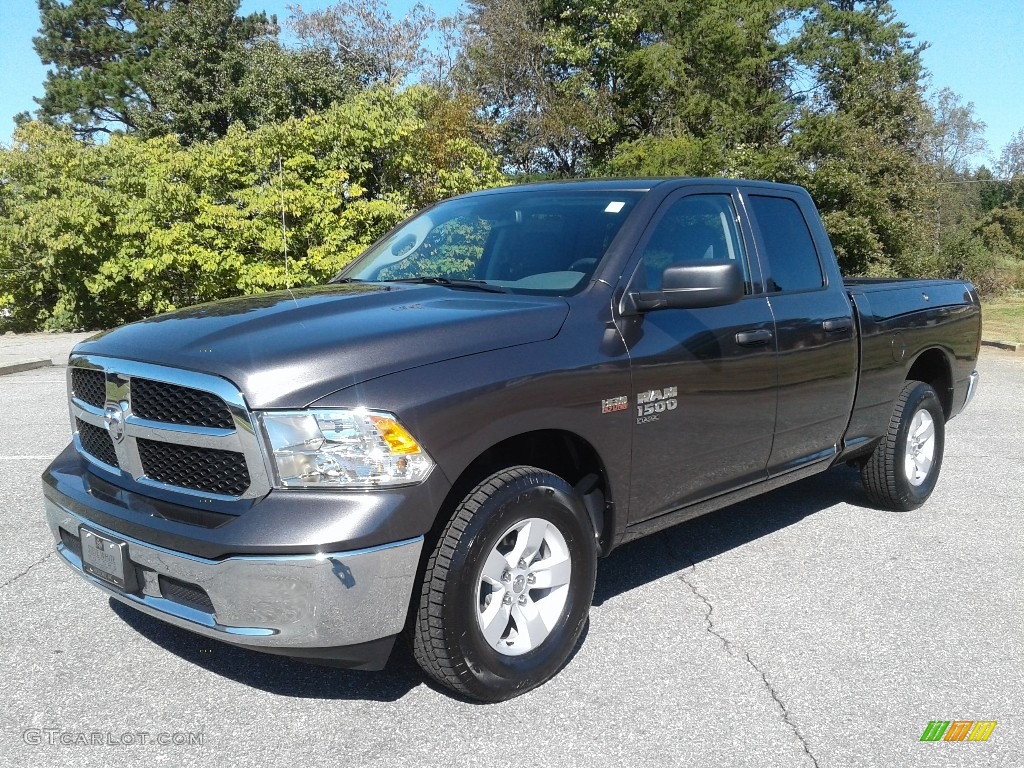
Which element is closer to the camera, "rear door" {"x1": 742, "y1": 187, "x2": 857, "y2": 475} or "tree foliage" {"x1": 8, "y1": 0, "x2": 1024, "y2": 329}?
"rear door" {"x1": 742, "y1": 187, "x2": 857, "y2": 475}

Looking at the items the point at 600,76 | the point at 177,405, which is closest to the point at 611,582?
the point at 177,405

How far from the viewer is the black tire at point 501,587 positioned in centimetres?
294

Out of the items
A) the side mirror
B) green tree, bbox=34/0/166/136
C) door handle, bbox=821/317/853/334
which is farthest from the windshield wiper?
green tree, bbox=34/0/166/136

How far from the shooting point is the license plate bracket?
298 cm

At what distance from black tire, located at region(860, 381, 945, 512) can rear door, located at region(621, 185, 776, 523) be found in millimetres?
1481

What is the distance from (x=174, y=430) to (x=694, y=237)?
2462 millimetres

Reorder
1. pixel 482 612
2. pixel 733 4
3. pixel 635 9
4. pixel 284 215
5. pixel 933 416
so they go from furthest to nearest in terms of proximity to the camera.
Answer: pixel 733 4 < pixel 635 9 < pixel 284 215 < pixel 933 416 < pixel 482 612

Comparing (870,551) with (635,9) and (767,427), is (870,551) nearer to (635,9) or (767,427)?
(767,427)

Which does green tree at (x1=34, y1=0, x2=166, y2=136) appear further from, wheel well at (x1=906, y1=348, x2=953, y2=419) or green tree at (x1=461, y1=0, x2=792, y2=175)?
wheel well at (x1=906, y1=348, x2=953, y2=419)

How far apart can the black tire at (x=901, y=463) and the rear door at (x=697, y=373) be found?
4.86 ft

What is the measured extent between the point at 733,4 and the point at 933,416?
35.7 metres

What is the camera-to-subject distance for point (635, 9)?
34719mm

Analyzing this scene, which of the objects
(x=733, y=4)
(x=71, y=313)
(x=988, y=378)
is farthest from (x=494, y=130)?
(x=988, y=378)

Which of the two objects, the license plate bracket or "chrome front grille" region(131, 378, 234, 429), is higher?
"chrome front grille" region(131, 378, 234, 429)
